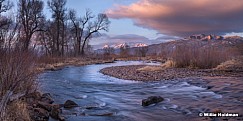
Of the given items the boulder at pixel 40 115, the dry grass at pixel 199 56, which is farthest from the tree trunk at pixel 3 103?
the dry grass at pixel 199 56

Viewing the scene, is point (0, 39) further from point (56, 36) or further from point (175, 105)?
point (56, 36)

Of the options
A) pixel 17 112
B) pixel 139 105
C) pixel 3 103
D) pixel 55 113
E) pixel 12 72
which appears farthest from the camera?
pixel 139 105

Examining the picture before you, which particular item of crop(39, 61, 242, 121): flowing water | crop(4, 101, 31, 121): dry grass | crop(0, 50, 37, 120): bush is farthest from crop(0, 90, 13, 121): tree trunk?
crop(39, 61, 242, 121): flowing water

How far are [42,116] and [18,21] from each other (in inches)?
113

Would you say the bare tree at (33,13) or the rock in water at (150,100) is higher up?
the bare tree at (33,13)

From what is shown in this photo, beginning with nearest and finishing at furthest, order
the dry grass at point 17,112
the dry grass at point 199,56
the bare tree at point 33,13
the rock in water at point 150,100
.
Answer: the dry grass at point 17,112 < the rock in water at point 150,100 < the dry grass at point 199,56 < the bare tree at point 33,13

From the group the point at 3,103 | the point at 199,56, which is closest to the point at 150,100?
the point at 3,103

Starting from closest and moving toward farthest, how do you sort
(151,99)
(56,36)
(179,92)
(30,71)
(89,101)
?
1. (30,71)
2. (151,99)
3. (89,101)
4. (179,92)
5. (56,36)

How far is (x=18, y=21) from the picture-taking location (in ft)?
27.3

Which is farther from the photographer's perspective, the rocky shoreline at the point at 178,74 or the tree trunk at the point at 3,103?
the rocky shoreline at the point at 178,74

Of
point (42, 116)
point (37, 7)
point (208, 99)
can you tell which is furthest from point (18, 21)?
point (37, 7)

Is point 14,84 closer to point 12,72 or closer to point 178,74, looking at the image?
point 12,72

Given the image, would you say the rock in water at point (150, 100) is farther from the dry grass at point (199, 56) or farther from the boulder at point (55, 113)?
the dry grass at point (199, 56)

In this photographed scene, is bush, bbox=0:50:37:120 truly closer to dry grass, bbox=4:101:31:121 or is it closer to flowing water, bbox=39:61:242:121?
dry grass, bbox=4:101:31:121
